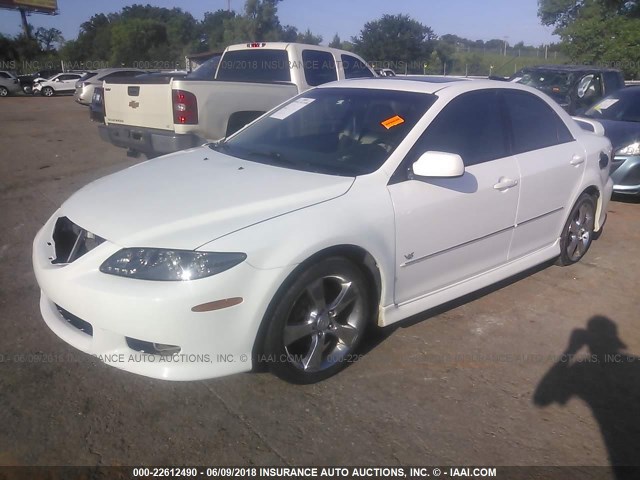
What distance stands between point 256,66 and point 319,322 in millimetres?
6424

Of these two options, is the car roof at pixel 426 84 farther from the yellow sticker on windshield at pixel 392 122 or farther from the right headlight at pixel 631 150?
the right headlight at pixel 631 150

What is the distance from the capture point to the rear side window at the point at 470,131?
364 centimetres

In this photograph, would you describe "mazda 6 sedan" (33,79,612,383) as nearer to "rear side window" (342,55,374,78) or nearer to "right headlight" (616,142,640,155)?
"right headlight" (616,142,640,155)

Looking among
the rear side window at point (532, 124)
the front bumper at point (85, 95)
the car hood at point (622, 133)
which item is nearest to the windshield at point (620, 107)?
the car hood at point (622, 133)

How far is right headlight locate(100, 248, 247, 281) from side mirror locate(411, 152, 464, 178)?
3.98 ft

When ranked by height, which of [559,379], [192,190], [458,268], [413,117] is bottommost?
[559,379]

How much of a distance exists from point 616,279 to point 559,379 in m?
1.99

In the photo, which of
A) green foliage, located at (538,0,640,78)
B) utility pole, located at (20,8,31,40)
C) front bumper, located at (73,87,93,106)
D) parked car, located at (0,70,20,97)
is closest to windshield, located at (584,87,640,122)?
front bumper, located at (73,87,93,106)

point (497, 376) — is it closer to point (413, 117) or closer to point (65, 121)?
point (413, 117)

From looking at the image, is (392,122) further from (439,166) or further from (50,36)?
(50,36)

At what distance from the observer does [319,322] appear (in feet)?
10.3

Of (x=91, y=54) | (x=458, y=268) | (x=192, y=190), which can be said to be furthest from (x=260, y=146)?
(x=91, y=54)

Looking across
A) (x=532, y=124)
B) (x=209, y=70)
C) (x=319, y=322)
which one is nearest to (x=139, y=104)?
(x=209, y=70)

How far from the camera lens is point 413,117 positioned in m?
3.64
